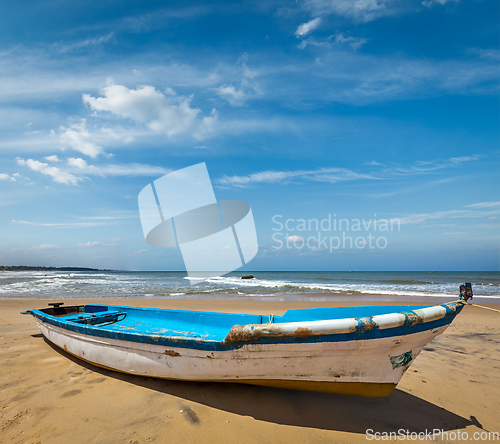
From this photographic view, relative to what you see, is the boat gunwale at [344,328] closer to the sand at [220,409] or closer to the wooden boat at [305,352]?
the wooden boat at [305,352]

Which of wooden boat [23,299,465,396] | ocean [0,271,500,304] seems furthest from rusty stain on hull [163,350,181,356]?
ocean [0,271,500,304]

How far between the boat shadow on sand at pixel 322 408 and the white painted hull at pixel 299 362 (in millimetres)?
271

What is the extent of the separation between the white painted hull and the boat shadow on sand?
271mm

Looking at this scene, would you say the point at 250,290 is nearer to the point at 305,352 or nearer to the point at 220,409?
the point at 220,409

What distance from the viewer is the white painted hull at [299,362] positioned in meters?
2.75

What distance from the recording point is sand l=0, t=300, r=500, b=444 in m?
2.72

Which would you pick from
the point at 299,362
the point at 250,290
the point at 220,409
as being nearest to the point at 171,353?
the point at 220,409

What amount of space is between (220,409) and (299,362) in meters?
1.15

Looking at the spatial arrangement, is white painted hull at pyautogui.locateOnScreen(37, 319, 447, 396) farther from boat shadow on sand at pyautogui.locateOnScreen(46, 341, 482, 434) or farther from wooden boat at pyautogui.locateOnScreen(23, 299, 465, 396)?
boat shadow on sand at pyautogui.locateOnScreen(46, 341, 482, 434)

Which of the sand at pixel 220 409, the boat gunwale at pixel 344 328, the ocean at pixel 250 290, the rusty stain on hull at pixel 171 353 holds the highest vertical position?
the boat gunwale at pixel 344 328

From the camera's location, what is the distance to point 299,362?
9.41ft

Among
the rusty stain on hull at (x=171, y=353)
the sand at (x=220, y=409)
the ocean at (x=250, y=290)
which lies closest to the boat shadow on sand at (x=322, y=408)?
the sand at (x=220, y=409)

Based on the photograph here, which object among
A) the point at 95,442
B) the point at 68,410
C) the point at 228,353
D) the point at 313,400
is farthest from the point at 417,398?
the point at 68,410

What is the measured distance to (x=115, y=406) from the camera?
10.6 ft
